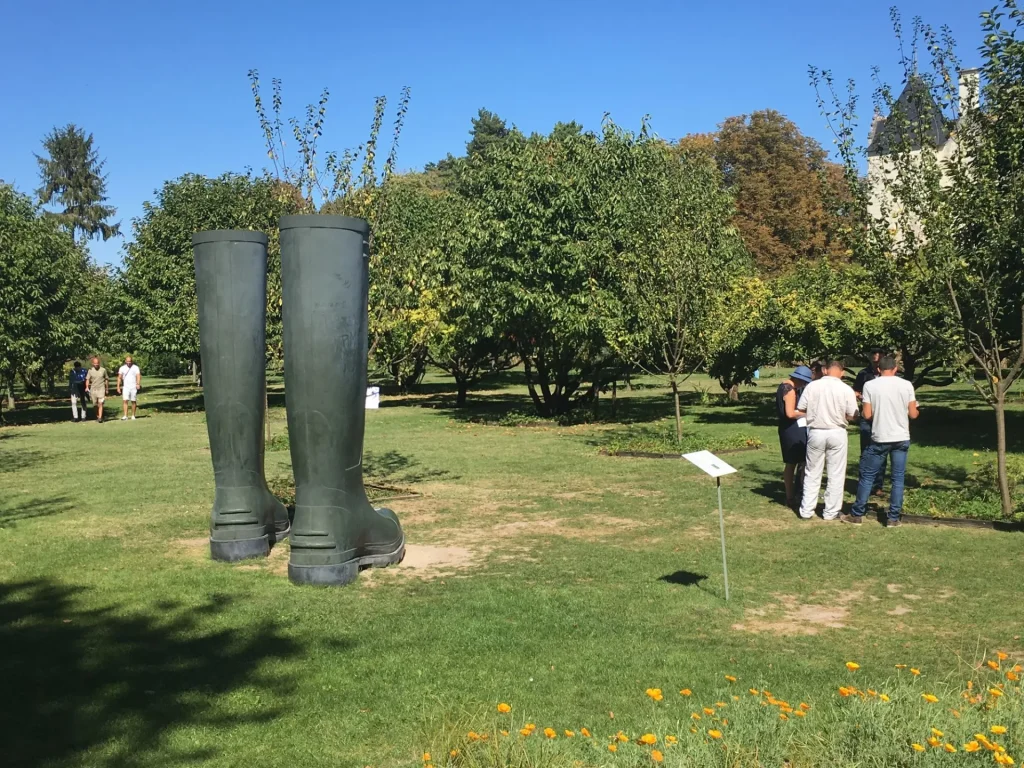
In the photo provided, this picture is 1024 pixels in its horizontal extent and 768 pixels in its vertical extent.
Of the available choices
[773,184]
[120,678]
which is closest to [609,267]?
[120,678]

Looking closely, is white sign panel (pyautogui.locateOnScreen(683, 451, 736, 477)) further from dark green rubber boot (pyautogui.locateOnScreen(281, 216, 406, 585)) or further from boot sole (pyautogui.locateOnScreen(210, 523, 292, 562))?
boot sole (pyautogui.locateOnScreen(210, 523, 292, 562))

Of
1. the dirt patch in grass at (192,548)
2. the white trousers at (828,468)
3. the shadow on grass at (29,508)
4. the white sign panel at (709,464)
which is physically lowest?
the dirt patch in grass at (192,548)

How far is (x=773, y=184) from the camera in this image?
55.3 metres

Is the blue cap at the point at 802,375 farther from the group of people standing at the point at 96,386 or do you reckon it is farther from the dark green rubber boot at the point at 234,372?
the group of people standing at the point at 96,386

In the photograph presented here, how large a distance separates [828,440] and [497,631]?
565 cm

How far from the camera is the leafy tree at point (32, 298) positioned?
25.8m

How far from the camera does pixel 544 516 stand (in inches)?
462

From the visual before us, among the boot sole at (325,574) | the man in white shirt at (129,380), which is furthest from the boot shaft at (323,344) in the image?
the man in white shirt at (129,380)

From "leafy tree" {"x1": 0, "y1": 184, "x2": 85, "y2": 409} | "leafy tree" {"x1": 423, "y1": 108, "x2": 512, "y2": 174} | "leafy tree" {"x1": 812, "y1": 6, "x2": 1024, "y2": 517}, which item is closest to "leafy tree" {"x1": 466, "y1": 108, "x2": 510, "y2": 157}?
"leafy tree" {"x1": 423, "y1": 108, "x2": 512, "y2": 174}

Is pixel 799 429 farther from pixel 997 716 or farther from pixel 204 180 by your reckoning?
pixel 204 180

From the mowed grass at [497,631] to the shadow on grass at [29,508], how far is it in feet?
0.19

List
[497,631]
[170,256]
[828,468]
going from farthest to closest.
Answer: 1. [170,256]
2. [828,468]
3. [497,631]

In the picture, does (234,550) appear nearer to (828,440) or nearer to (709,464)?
(709,464)

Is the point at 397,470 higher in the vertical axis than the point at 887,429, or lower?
lower
